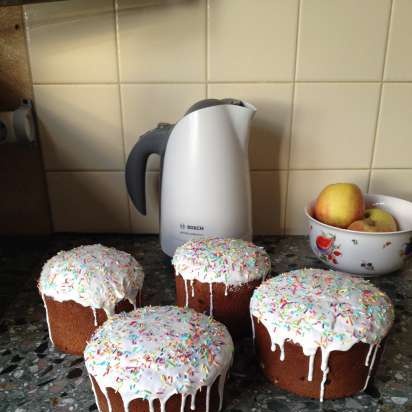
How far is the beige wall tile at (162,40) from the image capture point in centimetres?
81

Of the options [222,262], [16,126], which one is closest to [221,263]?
[222,262]

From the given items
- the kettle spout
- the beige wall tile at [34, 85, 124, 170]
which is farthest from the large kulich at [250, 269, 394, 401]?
the beige wall tile at [34, 85, 124, 170]

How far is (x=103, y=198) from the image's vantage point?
96 cm

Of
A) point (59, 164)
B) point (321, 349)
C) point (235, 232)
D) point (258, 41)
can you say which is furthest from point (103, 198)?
point (321, 349)

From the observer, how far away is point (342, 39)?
2.72 ft

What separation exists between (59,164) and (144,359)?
1.92ft

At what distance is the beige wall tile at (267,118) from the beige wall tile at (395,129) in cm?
20

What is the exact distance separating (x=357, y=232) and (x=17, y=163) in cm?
72

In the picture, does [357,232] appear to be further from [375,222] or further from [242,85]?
[242,85]

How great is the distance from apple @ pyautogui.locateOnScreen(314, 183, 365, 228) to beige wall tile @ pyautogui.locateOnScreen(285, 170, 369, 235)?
103 mm

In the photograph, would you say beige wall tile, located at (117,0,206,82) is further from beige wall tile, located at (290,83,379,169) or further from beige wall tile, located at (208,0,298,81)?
beige wall tile, located at (290,83,379,169)

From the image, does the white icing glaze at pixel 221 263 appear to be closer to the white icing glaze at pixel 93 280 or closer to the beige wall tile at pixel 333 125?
the white icing glaze at pixel 93 280

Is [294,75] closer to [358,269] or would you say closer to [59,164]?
[358,269]

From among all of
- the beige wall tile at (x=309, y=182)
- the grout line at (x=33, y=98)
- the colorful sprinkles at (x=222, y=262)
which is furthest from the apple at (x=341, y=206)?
the grout line at (x=33, y=98)
